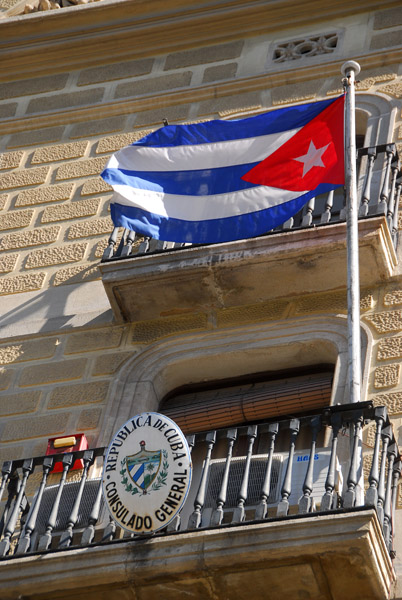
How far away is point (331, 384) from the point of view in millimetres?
10445

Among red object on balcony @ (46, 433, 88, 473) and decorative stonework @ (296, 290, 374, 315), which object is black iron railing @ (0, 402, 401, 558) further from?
decorative stonework @ (296, 290, 374, 315)

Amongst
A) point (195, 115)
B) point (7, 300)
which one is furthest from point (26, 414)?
point (195, 115)

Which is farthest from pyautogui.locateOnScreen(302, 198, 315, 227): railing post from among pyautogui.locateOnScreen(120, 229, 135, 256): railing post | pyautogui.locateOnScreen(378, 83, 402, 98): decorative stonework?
pyautogui.locateOnScreen(378, 83, 402, 98): decorative stonework

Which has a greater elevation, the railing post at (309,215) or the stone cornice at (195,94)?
the stone cornice at (195,94)

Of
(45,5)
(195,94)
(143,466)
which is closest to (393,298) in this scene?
(143,466)

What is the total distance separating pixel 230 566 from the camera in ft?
26.5

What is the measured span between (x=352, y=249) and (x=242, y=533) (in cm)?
256

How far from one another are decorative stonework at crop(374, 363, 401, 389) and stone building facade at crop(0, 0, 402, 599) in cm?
1

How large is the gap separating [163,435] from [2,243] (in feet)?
15.2

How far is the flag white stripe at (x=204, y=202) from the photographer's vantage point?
10.8m

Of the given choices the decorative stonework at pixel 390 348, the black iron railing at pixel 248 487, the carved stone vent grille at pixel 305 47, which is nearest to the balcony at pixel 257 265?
the decorative stonework at pixel 390 348

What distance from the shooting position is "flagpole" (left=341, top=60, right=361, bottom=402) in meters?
8.95

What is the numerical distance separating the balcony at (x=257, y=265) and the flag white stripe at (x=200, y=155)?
63 cm

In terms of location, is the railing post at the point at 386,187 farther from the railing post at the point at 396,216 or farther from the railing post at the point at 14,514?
the railing post at the point at 14,514
